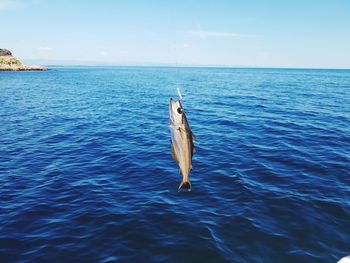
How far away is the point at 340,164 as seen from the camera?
55.5 ft

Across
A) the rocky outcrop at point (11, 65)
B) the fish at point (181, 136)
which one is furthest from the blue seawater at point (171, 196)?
the rocky outcrop at point (11, 65)

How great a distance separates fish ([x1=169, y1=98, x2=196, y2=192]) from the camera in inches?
219

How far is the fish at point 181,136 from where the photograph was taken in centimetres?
557

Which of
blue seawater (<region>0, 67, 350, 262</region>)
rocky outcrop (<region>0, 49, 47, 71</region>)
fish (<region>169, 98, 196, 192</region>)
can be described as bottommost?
rocky outcrop (<region>0, 49, 47, 71</region>)

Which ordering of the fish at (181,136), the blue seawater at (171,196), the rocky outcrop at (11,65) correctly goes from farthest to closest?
1. the rocky outcrop at (11,65)
2. the blue seawater at (171,196)
3. the fish at (181,136)

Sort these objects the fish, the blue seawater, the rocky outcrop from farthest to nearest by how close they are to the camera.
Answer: the rocky outcrop < the blue seawater < the fish

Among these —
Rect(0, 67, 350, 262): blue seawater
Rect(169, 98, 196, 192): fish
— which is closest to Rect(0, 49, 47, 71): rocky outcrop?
Rect(0, 67, 350, 262): blue seawater

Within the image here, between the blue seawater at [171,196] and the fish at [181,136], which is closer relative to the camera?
the fish at [181,136]

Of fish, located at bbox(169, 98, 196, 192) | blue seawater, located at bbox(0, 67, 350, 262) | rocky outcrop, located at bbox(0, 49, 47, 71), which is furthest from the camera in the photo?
rocky outcrop, located at bbox(0, 49, 47, 71)

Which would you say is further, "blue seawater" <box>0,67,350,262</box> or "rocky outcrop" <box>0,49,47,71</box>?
"rocky outcrop" <box>0,49,47,71</box>

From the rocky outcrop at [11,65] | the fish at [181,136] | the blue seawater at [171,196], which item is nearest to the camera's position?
the fish at [181,136]

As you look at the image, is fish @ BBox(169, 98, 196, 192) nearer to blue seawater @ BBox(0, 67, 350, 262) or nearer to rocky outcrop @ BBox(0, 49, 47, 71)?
blue seawater @ BBox(0, 67, 350, 262)

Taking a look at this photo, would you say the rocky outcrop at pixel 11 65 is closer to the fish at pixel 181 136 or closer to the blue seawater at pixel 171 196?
the blue seawater at pixel 171 196

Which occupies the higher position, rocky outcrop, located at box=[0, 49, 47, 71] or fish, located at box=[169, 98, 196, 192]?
fish, located at box=[169, 98, 196, 192]
